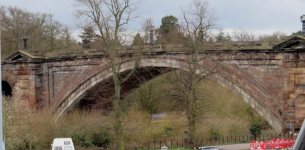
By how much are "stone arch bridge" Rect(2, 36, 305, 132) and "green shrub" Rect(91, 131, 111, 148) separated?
2.63m

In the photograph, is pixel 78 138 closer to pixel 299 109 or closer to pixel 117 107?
pixel 117 107

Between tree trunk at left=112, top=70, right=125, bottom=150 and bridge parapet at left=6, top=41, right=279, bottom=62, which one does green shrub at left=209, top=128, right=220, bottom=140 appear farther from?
tree trunk at left=112, top=70, right=125, bottom=150

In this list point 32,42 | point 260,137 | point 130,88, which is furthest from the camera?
point 32,42

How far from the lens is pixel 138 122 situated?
79.4 feet

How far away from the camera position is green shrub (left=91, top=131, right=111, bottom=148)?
21766 mm

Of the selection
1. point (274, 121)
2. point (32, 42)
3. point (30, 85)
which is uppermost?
point (32, 42)

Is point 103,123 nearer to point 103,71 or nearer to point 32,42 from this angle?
point 103,71

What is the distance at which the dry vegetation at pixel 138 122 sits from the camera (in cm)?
2092

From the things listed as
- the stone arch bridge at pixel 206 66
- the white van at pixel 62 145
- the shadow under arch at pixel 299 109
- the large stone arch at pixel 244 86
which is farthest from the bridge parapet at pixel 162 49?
the white van at pixel 62 145

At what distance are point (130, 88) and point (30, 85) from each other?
787 cm

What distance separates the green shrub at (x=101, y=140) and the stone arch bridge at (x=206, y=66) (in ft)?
8.62

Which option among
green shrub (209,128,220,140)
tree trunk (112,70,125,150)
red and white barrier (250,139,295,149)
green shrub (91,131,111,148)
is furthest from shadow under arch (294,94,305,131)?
Answer: green shrub (91,131,111,148)

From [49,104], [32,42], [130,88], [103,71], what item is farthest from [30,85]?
[32,42]

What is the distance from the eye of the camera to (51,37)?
41969mm
